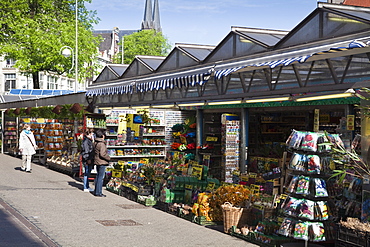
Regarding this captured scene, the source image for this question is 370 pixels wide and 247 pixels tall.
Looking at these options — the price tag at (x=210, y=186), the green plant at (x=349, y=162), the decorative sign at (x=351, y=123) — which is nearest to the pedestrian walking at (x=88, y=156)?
the price tag at (x=210, y=186)

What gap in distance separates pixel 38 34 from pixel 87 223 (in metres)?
30.6

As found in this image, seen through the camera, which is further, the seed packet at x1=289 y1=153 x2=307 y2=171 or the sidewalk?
the sidewalk

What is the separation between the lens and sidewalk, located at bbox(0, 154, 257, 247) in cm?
902

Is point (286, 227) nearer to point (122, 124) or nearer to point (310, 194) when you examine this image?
point (310, 194)

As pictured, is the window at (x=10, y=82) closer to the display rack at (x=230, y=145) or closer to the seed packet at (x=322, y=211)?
the display rack at (x=230, y=145)

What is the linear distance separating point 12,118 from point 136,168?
17.4 metres

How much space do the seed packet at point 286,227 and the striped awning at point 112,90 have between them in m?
9.54

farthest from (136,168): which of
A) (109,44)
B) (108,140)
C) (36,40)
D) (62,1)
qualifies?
(109,44)

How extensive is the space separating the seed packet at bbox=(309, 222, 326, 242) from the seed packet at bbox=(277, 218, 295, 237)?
11.9 inches

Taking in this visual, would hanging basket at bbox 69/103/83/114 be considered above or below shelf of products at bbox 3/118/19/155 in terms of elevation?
above

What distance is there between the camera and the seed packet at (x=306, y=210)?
26.5 feet

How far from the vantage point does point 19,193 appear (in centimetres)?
1455

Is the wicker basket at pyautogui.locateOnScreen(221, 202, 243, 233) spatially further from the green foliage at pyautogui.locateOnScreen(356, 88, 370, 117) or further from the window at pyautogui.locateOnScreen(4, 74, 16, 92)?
the window at pyautogui.locateOnScreen(4, 74, 16, 92)

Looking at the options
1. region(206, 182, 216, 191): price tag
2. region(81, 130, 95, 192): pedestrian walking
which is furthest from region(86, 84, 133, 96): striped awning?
region(206, 182, 216, 191): price tag
